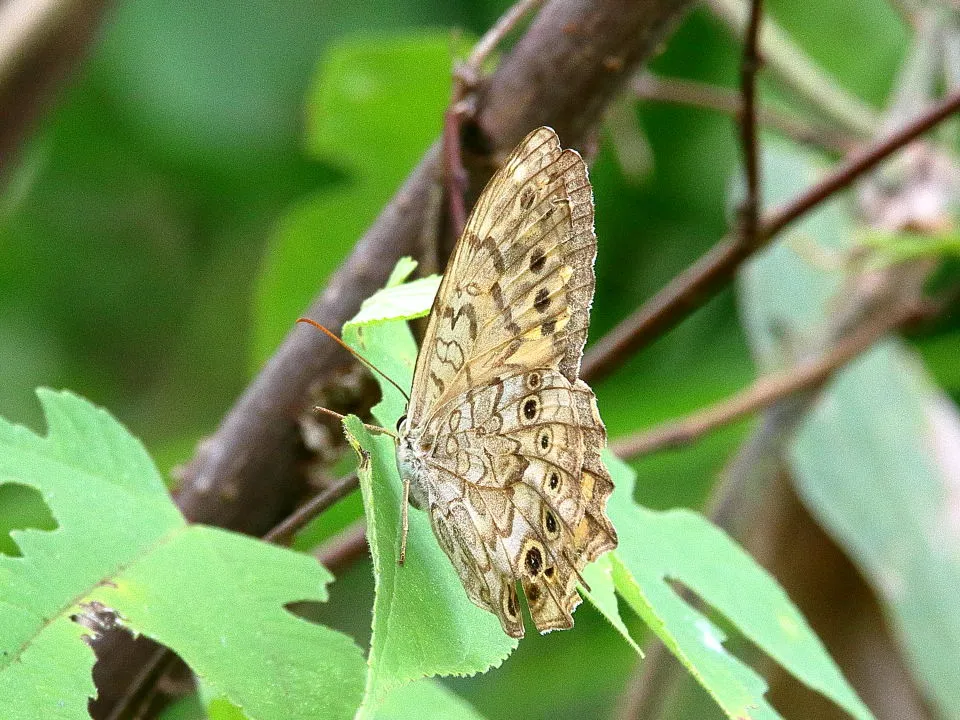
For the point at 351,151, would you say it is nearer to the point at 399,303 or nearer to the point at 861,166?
the point at 861,166

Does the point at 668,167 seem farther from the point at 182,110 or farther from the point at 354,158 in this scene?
the point at 182,110

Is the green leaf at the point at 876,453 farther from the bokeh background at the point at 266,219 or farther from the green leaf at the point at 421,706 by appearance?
the green leaf at the point at 421,706

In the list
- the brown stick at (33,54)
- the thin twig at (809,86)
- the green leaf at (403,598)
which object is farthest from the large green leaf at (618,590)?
the thin twig at (809,86)

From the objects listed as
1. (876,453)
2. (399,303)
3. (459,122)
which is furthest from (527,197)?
(876,453)

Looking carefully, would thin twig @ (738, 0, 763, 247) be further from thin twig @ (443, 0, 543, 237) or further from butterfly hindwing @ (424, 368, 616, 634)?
butterfly hindwing @ (424, 368, 616, 634)

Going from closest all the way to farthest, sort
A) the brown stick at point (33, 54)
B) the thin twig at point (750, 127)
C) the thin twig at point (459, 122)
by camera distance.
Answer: the thin twig at point (459, 122) → the thin twig at point (750, 127) → the brown stick at point (33, 54)

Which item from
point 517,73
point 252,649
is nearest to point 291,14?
point 517,73
